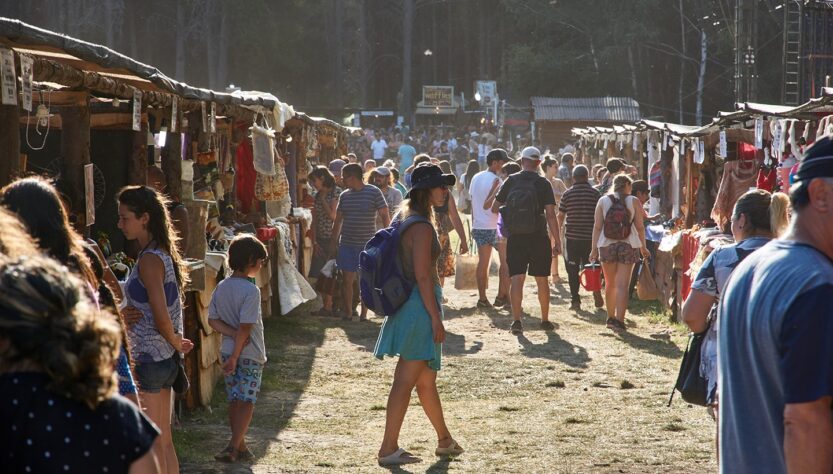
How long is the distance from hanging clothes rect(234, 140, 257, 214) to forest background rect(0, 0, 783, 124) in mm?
29963

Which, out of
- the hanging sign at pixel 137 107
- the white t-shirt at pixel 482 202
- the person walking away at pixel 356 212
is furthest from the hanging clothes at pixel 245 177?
the hanging sign at pixel 137 107

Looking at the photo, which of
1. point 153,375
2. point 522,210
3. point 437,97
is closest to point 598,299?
point 522,210

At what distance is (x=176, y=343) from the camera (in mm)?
5270

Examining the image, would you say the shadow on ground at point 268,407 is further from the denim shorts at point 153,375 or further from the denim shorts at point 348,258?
the denim shorts at point 153,375

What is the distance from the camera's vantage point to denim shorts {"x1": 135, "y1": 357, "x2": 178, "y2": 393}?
5.27 m

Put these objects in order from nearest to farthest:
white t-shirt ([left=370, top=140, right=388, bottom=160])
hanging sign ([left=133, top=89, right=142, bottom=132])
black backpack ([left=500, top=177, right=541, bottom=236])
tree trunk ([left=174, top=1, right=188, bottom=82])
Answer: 1. hanging sign ([left=133, top=89, right=142, bottom=132])
2. black backpack ([left=500, top=177, right=541, bottom=236])
3. white t-shirt ([left=370, top=140, right=388, bottom=160])
4. tree trunk ([left=174, top=1, right=188, bottom=82])

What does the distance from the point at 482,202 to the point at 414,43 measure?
45.3m

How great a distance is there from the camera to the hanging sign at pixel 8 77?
502 centimetres

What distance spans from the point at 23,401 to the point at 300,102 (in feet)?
174

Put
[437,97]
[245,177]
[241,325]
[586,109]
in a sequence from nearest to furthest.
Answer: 1. [241,325]
2. [245,177]
3. [586,109]
4. [437,97]

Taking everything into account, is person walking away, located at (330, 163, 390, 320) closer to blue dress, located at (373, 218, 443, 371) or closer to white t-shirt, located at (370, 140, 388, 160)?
blue dress, located at (373, 218, 443, 371)

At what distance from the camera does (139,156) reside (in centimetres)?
892

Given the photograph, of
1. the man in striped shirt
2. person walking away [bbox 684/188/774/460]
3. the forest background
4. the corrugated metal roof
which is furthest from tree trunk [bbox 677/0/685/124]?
person walking away [bbox 684/188/774/460]

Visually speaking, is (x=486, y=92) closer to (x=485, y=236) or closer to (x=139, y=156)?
(x=485, y=236)
